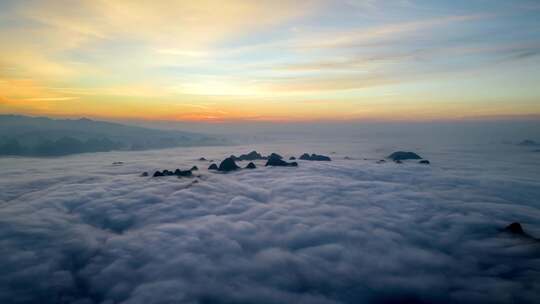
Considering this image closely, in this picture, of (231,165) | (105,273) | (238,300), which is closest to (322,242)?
(238,300)

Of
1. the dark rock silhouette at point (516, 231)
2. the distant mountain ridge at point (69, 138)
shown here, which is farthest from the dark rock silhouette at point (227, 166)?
the distant mountain ridge at point (69, 138)

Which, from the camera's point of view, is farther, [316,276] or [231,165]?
[231,165]

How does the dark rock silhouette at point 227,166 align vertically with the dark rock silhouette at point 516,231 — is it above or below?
above

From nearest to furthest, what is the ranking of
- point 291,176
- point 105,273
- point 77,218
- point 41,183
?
point 105,273 → point 77,218 → point 41,183 → point 291,176

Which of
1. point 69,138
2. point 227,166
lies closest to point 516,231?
point 227,166

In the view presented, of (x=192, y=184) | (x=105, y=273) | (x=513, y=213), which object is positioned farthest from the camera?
(x=192, y=184)

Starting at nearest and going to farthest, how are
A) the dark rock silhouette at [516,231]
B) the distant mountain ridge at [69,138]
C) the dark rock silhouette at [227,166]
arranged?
the dark rock silhouette at [516,231]
the dark rock silhouette at [227,166]
the distant mountain ridge at [69,138]

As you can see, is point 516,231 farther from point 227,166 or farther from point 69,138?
point 69,138

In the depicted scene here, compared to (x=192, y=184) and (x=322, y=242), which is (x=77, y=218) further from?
(x=322, y=242)

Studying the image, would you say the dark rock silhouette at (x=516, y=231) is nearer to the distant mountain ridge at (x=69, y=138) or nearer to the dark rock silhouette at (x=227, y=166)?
the dark rock silhouette at (x=227, y=166)
